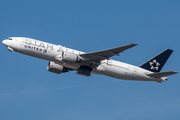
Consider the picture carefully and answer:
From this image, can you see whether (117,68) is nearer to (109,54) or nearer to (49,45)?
(109,54)

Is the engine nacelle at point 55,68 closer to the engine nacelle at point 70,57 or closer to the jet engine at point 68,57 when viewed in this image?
the jet engine at point 68,57

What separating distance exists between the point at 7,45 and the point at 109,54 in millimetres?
15214

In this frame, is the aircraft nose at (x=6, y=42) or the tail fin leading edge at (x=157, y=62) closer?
the aircraft nose at (x=6, y=42)

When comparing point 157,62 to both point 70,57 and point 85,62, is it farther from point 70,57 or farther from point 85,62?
point 70,57

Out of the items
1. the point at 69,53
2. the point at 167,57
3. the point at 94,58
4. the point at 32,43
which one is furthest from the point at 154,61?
the point at 32,43

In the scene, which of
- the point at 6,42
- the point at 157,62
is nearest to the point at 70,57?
the point at 6,42

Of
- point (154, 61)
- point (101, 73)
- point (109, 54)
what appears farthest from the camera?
point (154, 61)

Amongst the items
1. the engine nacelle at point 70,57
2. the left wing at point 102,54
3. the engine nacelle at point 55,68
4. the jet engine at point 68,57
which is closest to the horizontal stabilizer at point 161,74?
the left wing at point 102,54

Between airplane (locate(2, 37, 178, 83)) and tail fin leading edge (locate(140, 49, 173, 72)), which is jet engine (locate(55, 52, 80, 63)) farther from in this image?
tail fin leading edge (locate(140, 49, 173, 72))

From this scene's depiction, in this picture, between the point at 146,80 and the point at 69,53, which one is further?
the point at 146,80

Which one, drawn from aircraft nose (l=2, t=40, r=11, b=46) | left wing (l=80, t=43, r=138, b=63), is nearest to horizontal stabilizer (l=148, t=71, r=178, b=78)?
left wing (l=80, t=43, r=138, b=63)

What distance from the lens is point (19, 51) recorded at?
44500 millimetres

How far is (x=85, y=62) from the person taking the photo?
150ft

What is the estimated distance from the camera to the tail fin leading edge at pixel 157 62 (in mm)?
50812
